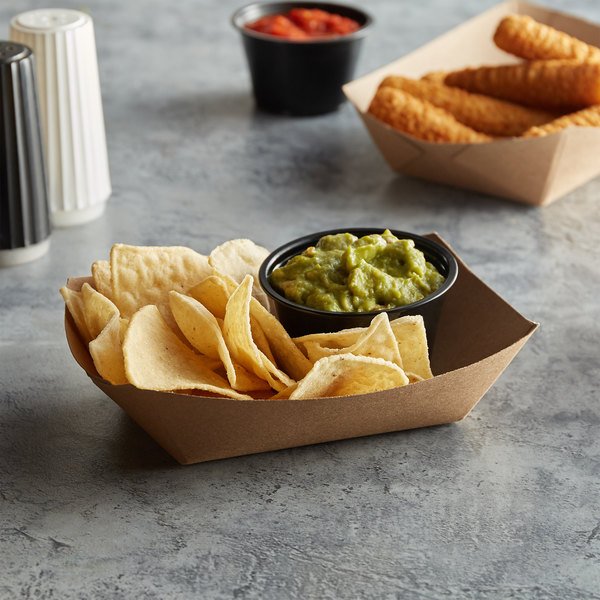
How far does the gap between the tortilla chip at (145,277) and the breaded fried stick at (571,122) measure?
92 centimetres

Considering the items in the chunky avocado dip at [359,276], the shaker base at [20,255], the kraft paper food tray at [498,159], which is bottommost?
the shaker base at [20,255]

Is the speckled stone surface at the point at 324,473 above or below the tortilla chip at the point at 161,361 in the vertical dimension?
below

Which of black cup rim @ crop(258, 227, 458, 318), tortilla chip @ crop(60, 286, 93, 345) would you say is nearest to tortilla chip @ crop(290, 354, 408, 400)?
black cup rim @ crop(258, 227, 458, 318)

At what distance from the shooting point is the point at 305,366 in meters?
1.40

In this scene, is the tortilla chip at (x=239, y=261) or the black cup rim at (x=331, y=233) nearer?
the black cup rim at (x=331, y=233)

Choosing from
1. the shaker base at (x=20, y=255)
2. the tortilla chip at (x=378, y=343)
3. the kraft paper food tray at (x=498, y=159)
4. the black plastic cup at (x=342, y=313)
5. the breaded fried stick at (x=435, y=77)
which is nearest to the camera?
the tortilla chip at (x=378, y=343)

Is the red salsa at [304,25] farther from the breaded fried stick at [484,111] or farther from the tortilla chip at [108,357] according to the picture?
the tortilla chip at [108,357]

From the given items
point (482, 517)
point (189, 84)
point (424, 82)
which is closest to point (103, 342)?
point (482, 517)

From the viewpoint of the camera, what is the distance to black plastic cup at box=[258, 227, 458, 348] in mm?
1431

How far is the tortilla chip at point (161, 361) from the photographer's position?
1.29 metres

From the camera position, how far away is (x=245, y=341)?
4.42 feet

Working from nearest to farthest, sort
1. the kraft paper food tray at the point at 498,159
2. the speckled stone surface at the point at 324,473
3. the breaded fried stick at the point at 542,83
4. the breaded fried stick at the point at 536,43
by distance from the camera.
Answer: the speckled stone surface at the point at 324,473 < the kraft paper food tray at the point at 498,159 < the breaded fried stick at the point at 542,83 < the breaded fried stick at the point at 536,43

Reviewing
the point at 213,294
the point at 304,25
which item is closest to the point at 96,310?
the point at 213,294

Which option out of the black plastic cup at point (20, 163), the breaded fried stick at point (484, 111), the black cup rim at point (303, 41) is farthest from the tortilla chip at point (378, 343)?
the black cup rim at point (303, 41)
